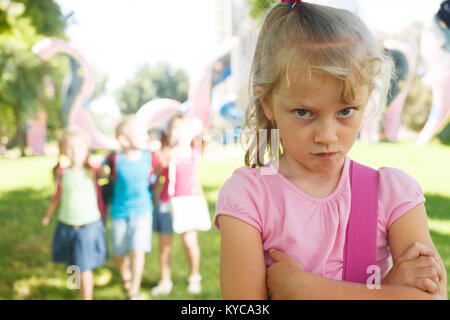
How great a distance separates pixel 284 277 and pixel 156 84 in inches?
191

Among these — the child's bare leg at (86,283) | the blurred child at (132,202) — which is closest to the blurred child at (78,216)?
the child's bare leg at (86,283)

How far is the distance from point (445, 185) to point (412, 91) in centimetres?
499

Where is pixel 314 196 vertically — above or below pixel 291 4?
below

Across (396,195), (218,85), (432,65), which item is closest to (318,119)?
(396,195)

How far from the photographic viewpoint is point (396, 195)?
0.96m

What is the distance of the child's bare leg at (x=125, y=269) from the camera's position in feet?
11.0

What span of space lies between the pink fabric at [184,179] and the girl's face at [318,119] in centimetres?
254

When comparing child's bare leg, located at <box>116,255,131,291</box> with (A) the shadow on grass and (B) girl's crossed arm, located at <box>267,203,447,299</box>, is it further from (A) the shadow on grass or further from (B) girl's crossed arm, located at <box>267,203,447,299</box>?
(A) the shadow on grass

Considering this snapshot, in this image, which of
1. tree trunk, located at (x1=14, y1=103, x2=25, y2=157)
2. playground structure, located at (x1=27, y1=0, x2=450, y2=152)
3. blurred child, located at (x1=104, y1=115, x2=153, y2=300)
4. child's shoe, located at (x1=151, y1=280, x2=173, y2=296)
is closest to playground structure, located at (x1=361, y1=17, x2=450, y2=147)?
playground structure, located at (x1=27, y1=0, x2=450, y2=152)

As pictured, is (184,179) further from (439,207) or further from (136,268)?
(439,207)

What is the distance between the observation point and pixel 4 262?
4102mm

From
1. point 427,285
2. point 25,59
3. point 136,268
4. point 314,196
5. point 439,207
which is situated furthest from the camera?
point 25,59

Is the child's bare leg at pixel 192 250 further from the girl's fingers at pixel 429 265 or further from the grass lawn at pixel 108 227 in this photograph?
the girl's fingers at pixel 429 265

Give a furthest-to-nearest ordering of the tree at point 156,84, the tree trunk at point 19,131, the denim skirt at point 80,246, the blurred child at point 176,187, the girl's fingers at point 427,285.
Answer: the tree trunk at point 19,131 < the tree at point 156,84 < the blurred child at point 176,187 < the denim skirt at point 80,246 < the girl's fingers at point 427,285
